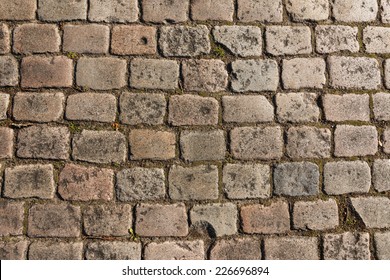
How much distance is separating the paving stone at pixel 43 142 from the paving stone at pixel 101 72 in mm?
371

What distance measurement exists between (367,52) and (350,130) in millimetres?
613

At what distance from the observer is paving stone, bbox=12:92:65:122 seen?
9.37 feet

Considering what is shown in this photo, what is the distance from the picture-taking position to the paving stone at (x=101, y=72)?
2904mm

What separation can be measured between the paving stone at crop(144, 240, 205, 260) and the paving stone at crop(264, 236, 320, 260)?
0.46m

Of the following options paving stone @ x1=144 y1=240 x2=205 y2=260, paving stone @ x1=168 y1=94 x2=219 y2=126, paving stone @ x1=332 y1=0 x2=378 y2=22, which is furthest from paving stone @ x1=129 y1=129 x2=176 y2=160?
paving stone @ x1=332 y1=0 x2=378 y2=22

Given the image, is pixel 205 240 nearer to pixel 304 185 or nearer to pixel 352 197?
pixel 304 185

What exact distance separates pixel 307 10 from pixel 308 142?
39.2 inches

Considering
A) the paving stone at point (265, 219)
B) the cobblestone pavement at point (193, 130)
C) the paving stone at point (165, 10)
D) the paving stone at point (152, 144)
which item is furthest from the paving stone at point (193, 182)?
the paving stone at point (165, 10)

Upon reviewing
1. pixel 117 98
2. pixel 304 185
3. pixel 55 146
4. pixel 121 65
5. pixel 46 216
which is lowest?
pixel 46 216

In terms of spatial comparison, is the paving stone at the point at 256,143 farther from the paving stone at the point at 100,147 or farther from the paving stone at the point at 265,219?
the paving stone at the point at 100,147

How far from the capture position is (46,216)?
275cm

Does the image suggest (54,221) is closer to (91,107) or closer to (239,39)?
(91,107)

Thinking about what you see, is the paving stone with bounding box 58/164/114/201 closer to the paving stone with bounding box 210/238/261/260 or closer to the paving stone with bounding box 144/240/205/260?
the paving stone with bounding box 144/240/205/260

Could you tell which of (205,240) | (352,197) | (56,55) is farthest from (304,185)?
(56,55)
